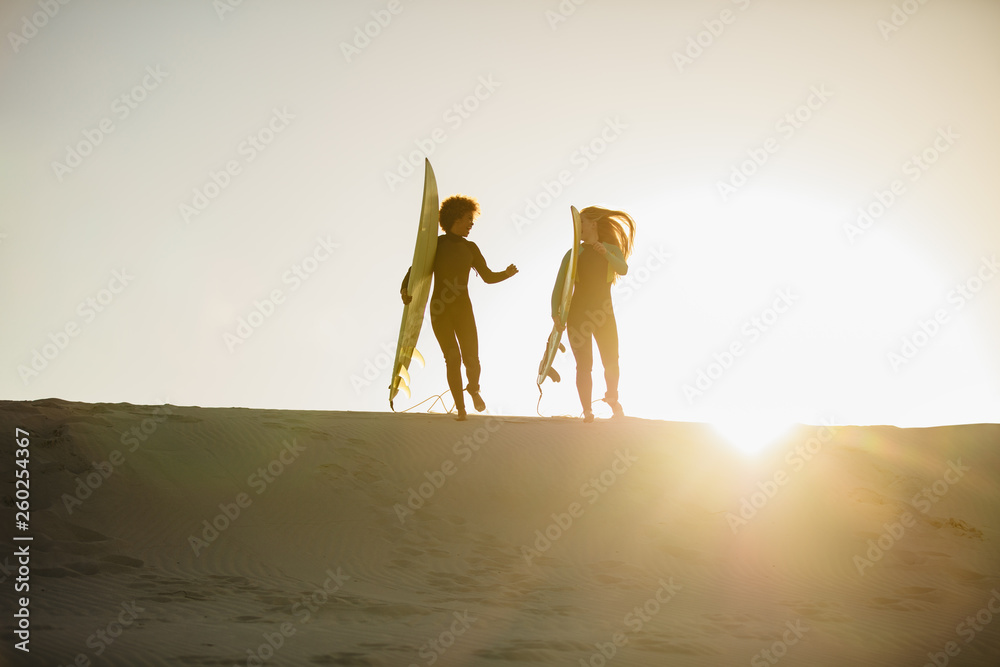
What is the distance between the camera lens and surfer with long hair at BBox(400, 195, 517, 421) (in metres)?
8.54


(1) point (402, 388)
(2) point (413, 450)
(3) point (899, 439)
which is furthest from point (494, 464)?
(3) point (899, 439)

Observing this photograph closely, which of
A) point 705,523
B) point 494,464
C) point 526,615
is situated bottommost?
point 526,615

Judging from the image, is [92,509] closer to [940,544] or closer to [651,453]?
[651,453]

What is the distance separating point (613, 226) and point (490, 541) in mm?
4400

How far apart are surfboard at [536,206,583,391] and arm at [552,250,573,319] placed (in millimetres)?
44

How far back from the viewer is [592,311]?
8.81 meters

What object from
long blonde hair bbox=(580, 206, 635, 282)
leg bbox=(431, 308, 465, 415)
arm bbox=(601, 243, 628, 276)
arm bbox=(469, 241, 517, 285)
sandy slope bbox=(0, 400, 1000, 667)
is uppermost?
long blonde hair bbox=(580, 206, 635, 282)

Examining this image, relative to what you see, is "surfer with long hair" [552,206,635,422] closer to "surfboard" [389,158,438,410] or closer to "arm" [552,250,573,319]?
"arm" [552,250,573,319]

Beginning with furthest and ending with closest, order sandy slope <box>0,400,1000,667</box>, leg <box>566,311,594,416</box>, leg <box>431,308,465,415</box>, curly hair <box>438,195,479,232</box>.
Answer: leg <box>566,311,594,416</box>
curly hair <box>438,195,479,232</box>
leg <box>431,308,465,415</box>
sandy slope <box>0,400,1000,667</box>

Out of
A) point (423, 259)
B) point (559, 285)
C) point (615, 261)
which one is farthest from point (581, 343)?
point (423, 259)

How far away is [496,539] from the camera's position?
641cm

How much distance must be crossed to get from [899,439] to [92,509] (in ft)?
28.6

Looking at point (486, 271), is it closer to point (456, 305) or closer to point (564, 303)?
point (456, 305)

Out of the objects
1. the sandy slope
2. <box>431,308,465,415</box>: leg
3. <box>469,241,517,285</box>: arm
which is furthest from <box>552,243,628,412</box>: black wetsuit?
<box>431,308,465,415</box>: leg
